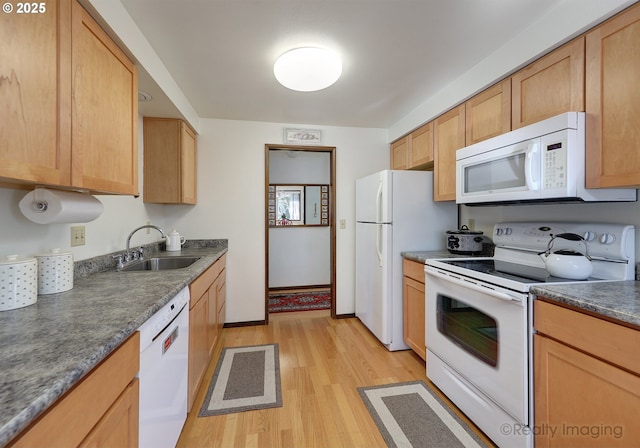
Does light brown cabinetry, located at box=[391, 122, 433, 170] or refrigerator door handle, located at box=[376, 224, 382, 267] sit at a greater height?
light brown cabinetry, located at box=[391, 122, 433, 170]

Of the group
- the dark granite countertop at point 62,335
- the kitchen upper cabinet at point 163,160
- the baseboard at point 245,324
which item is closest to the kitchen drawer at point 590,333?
the dark granite countertop at point 62,335

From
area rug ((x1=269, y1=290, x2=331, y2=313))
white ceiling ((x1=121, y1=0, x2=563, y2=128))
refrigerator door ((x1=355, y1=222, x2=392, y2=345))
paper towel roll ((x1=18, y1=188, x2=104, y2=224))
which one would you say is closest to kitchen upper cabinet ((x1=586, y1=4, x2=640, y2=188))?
white ceiling ((x1=121, y1=0, x2=563, y2=128))

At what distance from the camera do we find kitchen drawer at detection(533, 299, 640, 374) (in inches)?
36.1

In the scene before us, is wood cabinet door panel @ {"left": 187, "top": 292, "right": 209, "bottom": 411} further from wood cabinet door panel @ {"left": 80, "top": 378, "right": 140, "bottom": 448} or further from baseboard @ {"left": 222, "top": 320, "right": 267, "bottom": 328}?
baseboard @ {"left": 222, "top": 320, "right": 267, "bottom": 328}

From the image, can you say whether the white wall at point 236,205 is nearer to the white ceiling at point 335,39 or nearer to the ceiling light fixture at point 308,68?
the white ceiling at point 335,39

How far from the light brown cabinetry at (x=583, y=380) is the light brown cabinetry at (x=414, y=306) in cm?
97

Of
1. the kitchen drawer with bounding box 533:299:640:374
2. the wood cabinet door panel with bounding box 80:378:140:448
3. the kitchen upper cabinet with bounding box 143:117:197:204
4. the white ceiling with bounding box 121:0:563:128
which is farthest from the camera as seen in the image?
the kitchen upper cabinet with bounding box 143:117:197:204

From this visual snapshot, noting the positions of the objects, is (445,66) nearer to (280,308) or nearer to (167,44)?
(167,44)

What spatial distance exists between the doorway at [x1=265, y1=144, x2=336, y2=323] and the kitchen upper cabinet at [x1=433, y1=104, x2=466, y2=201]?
224cm

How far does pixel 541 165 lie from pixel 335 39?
4.47ft

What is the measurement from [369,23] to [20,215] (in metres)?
1.94

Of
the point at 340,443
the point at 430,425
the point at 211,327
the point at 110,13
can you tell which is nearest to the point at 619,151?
the point at 430,425

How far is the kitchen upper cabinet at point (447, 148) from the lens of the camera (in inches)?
85.6

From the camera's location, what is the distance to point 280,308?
365cm
